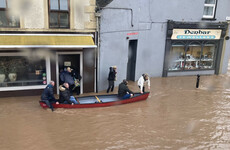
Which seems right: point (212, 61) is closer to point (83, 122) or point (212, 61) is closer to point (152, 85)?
point (152, 85)

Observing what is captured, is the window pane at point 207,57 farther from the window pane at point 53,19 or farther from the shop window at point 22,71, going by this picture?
the shop window at point 22,71

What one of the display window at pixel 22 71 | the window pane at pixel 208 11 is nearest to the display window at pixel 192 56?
the window pane at pixel 208 11

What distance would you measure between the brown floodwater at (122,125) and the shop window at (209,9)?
6.75m

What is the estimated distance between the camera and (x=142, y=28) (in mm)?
13461

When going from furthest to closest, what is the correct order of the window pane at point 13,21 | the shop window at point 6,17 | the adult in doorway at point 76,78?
the adult in doorway at point 76,78
the window pane at point 13,21
the shop window at point 6,17

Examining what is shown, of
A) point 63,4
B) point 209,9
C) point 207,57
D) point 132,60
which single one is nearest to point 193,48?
point 207,57

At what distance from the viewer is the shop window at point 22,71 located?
1006 cm

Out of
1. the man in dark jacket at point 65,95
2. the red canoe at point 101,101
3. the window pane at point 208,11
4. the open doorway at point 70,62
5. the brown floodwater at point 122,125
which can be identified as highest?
the window pane at point 208,11

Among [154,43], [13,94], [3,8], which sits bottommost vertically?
[13,94]

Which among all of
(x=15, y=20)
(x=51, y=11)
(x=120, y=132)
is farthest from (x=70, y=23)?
(x=120, y=132)

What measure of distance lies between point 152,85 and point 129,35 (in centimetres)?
335

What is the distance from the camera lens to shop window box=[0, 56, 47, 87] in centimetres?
1006

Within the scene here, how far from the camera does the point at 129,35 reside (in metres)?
12.5

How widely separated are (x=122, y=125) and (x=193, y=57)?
33.2 feet
